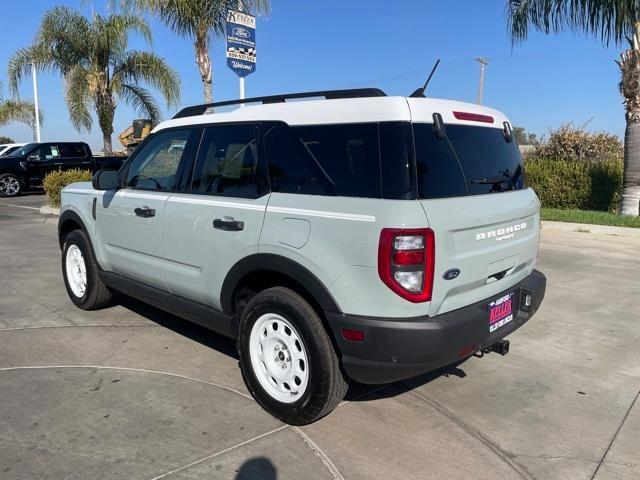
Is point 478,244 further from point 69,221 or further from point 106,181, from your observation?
point 69,221

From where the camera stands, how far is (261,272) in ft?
10.8

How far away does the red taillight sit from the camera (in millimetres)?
2678

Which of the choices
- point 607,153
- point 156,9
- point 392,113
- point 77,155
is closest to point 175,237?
point 392,113

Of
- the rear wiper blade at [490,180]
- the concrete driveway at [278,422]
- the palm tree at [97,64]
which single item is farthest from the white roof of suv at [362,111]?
the palm tree at [97,64]

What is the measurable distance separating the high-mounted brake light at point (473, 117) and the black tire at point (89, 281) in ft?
11.4

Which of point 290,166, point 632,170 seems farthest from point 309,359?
point 632,170

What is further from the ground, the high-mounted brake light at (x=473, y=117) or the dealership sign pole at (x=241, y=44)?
the dealership sign pole at (x=241, y=44)

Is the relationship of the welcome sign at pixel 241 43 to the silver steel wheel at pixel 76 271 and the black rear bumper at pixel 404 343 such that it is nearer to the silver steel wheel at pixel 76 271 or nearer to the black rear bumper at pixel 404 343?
the silver steel wheel at pixel 76 271

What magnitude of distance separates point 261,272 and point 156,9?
10987 mm

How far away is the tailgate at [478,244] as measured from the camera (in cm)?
282

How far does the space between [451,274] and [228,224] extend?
1412 mm

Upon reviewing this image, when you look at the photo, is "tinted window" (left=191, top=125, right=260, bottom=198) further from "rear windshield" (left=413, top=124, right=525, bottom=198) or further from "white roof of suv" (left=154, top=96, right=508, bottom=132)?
"rear windshield" (left=413, top=124, right=525, bottom=198)

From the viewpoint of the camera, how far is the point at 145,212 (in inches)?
164

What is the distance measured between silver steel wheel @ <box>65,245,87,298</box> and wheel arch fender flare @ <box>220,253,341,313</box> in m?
2.36
